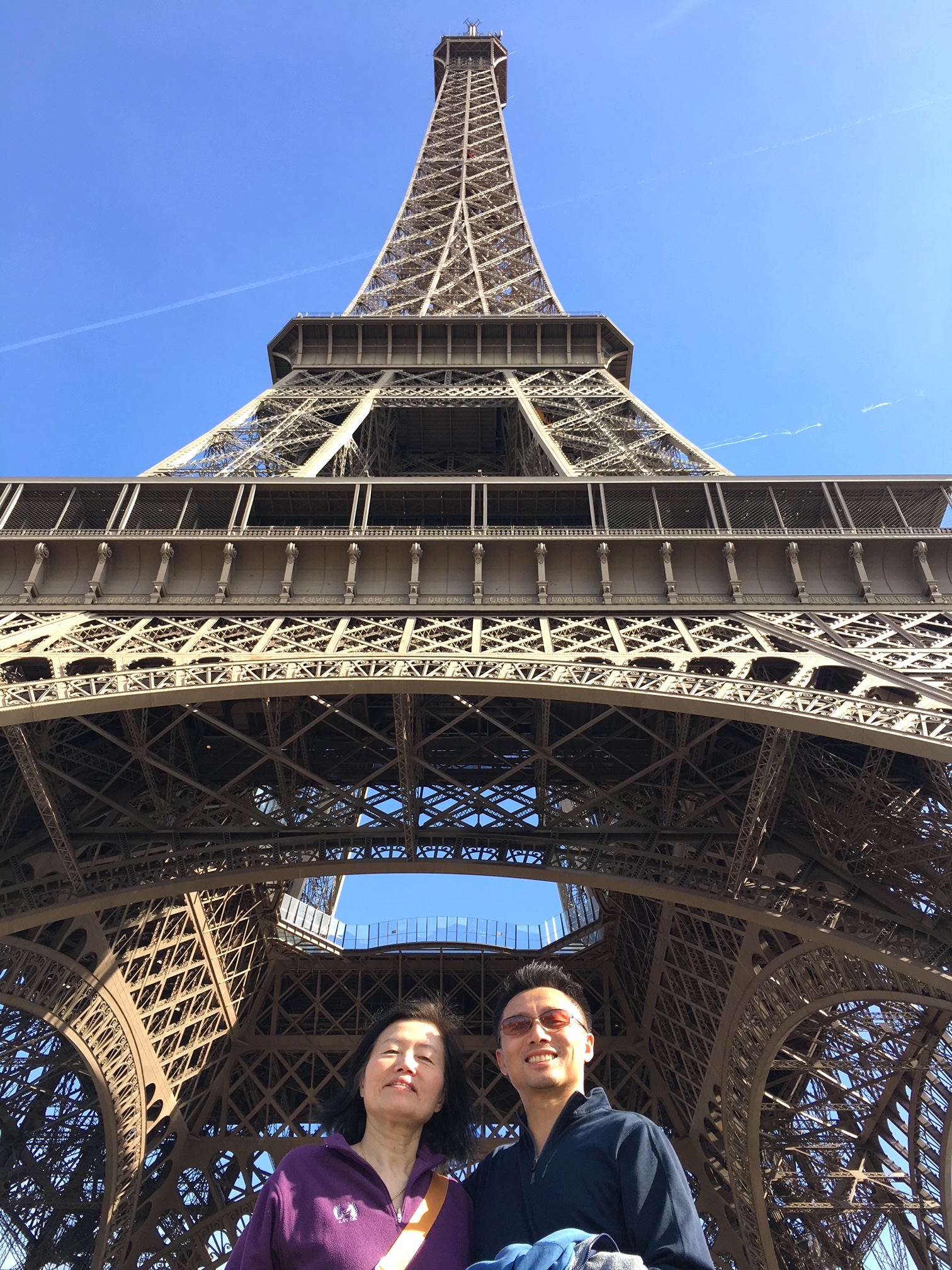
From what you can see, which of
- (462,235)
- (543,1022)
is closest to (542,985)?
(543,1022)

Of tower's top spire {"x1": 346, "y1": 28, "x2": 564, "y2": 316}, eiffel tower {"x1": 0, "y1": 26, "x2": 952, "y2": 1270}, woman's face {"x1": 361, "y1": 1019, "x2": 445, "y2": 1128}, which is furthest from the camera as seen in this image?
tower's top spire {"x1": 346, "y1": 28, "x2": 564, "y2": 316}

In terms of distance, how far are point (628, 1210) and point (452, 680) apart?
10163 millimetres

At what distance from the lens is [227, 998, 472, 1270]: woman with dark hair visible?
3480 millimetres

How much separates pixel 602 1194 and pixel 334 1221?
952 mm

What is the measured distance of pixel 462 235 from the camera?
43719 millimetres

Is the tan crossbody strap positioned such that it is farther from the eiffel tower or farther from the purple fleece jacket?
the eiffel tower

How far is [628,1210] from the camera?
11.1 feet

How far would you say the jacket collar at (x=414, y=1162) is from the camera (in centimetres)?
377

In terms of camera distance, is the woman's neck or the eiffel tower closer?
the woman's neck

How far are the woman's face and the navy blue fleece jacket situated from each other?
1.38 ft

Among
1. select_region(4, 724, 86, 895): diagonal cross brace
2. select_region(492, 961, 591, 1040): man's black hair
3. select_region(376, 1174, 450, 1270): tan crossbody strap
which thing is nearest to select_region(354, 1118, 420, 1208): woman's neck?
select_region(376, 1174, 450, 1270): tan crossbody strap

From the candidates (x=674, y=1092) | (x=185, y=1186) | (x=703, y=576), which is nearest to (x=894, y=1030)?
(x=674, y=1092)

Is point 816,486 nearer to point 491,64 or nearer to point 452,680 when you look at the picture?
point 452,680

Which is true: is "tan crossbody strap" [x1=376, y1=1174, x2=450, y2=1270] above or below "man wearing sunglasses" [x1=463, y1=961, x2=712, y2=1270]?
below
